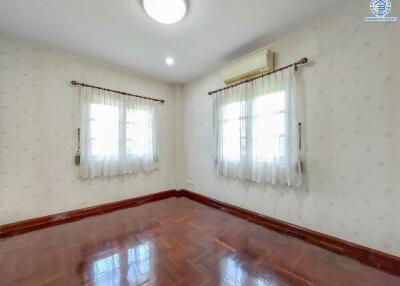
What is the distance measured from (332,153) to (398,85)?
2.45 ft

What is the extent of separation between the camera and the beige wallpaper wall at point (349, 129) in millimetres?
1564

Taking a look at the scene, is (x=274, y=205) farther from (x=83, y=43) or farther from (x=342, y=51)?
(x=83, y=43)

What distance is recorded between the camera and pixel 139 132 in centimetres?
326

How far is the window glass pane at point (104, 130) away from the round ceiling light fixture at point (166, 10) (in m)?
1.63

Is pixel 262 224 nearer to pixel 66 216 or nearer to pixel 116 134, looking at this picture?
pixel 116 134

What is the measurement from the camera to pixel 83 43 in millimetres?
2354

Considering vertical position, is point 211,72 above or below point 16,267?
above

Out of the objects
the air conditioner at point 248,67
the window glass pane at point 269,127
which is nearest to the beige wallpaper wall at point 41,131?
the air conditioner at point 248,67

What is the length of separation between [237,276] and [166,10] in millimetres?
2419

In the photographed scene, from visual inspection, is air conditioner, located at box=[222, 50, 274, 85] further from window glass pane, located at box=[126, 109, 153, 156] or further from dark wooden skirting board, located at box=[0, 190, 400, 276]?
dark wooden skirting board, located at box=[0, 190, 400, 276]

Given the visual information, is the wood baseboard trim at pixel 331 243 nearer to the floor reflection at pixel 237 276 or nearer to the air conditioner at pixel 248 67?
the floor reflection at pixel 237 276

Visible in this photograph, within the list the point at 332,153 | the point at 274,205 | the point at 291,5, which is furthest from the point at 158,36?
the point at 274,205

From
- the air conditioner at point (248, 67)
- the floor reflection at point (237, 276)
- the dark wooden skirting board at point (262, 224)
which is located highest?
the air conditioner at point (248, 67)

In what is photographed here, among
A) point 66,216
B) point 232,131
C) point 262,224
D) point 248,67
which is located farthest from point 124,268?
point 248,67
